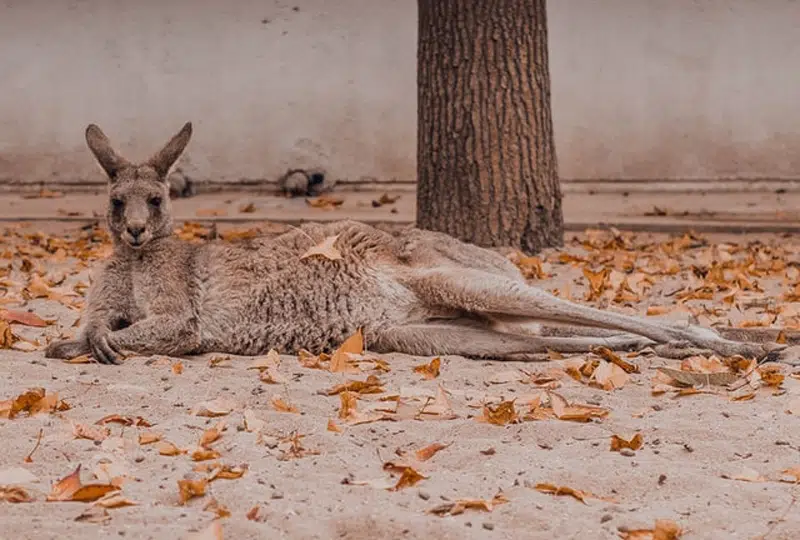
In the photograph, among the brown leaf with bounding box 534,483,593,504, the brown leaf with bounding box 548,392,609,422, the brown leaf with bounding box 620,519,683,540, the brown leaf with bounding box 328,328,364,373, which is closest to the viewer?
the brown leaf with bounding box 620,519,683,540

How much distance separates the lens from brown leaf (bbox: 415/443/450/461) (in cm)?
364

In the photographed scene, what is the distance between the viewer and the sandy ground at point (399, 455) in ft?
10.2

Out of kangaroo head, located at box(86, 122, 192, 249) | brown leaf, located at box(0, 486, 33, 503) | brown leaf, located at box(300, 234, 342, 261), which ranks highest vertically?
kangaroo head, located at box(86, 122, 192, 249)

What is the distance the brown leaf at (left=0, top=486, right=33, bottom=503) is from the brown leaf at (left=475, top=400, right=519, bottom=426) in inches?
55.0

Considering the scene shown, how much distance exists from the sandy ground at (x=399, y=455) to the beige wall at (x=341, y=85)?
588 centimetres

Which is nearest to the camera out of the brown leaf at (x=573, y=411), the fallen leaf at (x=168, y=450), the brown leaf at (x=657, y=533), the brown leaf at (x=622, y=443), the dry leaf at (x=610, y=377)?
the brown leaf at (x=657, y=533)

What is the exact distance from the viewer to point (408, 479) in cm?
340

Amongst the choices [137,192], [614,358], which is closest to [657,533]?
[614,358]

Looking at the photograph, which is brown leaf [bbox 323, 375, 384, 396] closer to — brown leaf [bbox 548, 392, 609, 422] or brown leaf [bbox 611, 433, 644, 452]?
brown leaf [bbox 548, 392, 609, 422]

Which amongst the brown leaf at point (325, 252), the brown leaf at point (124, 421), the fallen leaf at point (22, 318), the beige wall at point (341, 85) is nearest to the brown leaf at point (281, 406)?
the brown leaf at point (124, 421)

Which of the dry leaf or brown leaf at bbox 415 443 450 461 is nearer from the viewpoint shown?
brown leaf at bbox 415 443 450 461

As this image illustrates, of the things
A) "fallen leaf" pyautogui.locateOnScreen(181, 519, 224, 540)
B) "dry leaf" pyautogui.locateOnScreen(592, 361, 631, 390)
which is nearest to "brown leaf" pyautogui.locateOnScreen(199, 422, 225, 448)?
"fallen leaf" pyautogui.locateOnScreen(181, 519, 224, 540)

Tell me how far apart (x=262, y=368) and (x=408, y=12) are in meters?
6.51

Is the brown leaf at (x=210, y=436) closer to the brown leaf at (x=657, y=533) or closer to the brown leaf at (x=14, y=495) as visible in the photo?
the brown leaf at (x=14, y=495)
